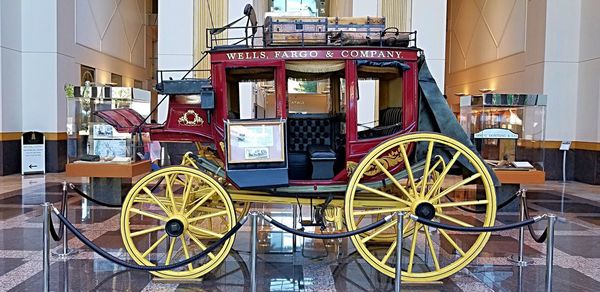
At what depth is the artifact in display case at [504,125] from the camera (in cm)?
819

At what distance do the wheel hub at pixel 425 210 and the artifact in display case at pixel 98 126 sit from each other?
5.35 meters

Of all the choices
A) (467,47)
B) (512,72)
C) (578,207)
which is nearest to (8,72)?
(578,207)

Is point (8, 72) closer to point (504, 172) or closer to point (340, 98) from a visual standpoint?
point (340, 98)

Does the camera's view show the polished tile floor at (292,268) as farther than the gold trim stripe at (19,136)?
No

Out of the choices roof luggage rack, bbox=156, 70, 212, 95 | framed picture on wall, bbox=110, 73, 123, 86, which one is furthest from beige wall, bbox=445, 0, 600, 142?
framed picture on wall, bbox=110, 73, 123, 86

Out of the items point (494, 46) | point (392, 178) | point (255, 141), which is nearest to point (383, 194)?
point (392, 178)

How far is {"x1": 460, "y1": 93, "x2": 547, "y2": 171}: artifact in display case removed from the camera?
8.19m

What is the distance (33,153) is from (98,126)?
220 inches

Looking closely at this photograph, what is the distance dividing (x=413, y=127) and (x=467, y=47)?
16.1 metres

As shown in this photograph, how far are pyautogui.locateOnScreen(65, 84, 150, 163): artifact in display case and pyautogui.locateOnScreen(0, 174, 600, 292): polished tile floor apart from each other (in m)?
1.33

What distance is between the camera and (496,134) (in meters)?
8.16

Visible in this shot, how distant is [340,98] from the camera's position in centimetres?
517

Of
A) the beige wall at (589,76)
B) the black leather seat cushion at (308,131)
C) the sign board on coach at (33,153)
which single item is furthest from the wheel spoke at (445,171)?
the sign board on coach at (33,153)

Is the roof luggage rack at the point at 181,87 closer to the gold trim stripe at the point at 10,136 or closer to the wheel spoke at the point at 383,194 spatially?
the wheel spoke at the point at 383,194
